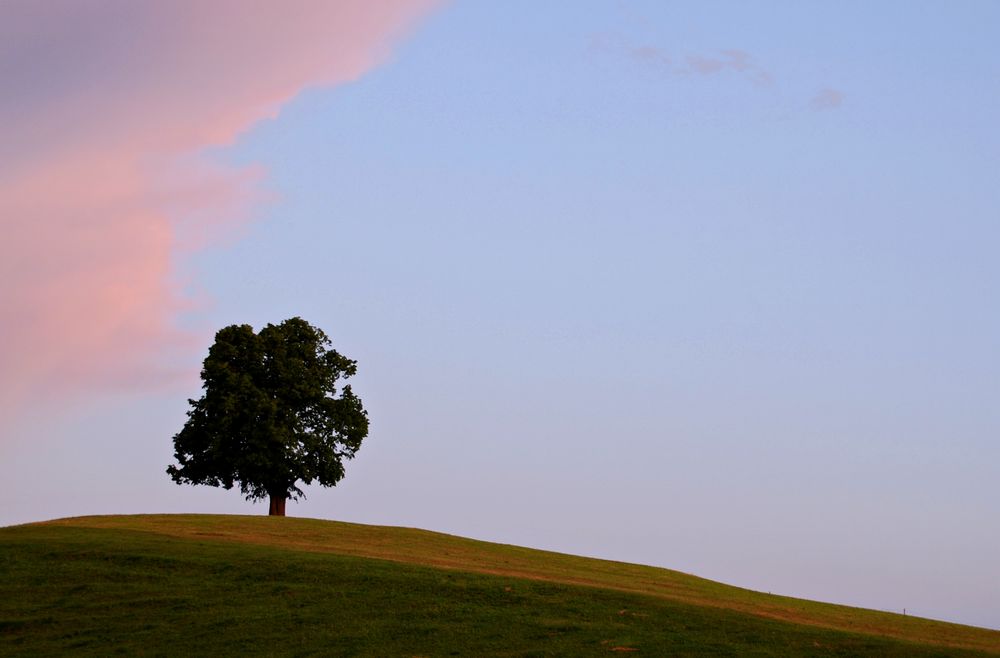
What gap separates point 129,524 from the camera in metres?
64.8

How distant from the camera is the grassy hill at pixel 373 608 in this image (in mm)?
40125

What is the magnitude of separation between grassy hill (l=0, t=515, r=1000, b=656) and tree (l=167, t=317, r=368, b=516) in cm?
1531

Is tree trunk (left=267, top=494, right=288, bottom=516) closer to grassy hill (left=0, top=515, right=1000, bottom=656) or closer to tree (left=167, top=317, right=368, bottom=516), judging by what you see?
tree (left=167, top=317, right=368, bottom=516)

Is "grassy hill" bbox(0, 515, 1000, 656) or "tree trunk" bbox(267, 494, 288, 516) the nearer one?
"grassy hill" bbox(0, 515, 1000, 656)

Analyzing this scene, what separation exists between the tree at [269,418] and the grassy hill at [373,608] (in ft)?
50.2

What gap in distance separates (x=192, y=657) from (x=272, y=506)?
1499 inches

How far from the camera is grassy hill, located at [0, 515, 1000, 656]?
40125 mm

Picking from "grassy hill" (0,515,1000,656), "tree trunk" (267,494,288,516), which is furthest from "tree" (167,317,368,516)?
"grassy hill" (0,515,1000,656)

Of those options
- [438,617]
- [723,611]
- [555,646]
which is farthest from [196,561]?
[723,611]

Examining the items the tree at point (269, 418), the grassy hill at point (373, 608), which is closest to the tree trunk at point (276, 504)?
the tree at point (269, 418)

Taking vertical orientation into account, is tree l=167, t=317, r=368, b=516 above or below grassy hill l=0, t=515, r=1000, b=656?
above

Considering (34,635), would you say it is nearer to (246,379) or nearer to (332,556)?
(332,556)

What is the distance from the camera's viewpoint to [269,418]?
7438cm

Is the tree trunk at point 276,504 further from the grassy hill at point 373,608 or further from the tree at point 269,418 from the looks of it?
the grassy hill at point 373,608
